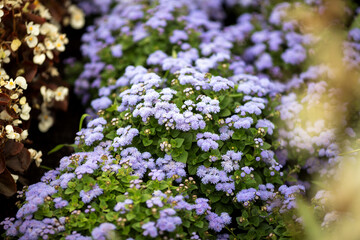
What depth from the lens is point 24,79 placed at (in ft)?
9.13

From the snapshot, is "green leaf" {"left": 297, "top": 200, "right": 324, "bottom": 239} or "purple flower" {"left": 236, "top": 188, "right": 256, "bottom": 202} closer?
"green leaf" {"left": 297, "top": 200, "right": 324, "bottom": 239}

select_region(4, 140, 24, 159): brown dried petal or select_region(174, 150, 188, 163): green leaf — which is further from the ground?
select_region(4, 140, 24, 159): brown dried petal

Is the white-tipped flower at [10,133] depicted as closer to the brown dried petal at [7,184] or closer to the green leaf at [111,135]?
the brown dried petal at [7,184]

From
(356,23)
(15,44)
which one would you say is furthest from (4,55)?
(356,23)

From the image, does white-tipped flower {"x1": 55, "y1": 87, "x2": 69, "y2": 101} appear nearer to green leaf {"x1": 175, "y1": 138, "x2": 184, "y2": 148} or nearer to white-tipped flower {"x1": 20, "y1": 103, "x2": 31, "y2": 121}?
white-tipped flower {"x1": 20, "y1": 103, "x2": 31, "y2": 121}

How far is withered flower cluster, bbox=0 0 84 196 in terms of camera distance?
272 centimetres

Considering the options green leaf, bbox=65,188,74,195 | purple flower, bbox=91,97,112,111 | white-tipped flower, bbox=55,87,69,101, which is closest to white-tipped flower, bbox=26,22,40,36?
white-tipped flower, bbox=55,87,69,101

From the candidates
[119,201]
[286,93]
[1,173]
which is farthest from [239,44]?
[1,173]

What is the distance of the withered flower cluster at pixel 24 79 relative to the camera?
2.72m

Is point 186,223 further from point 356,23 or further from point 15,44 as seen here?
point 356,23

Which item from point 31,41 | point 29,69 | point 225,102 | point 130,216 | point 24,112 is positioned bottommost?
point 130,216

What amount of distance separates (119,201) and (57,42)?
1.75 meters

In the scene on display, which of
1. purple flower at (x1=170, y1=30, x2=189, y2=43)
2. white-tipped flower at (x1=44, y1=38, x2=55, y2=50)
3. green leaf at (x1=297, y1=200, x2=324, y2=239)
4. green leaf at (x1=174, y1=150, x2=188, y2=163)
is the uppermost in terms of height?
white-tipped flower at (x1=44, y1=38, x2=55, y2=50)

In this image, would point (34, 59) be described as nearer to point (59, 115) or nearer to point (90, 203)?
point (59, 115)
